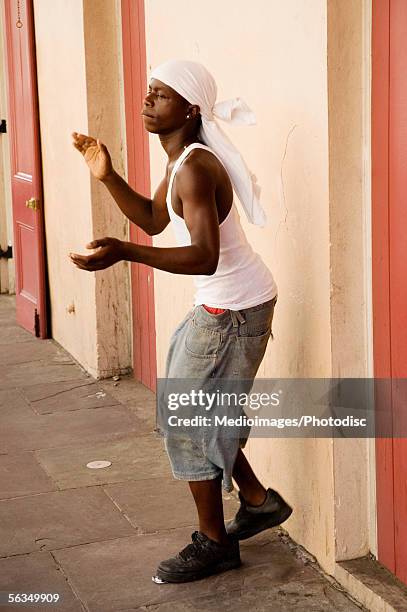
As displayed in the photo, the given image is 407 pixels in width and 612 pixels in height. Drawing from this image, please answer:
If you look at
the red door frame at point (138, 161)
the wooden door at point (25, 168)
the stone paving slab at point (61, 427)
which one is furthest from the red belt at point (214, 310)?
the wooden door at point (25, 168)

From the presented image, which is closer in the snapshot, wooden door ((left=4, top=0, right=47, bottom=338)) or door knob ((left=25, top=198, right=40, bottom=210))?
wooden door ((left=4, top=0, right=47, bottom=338))

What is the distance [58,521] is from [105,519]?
7.8 inches

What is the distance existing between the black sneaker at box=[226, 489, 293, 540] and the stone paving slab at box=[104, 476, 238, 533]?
1.40 ft

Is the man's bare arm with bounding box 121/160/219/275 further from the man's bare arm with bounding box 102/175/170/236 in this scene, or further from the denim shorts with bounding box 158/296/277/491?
the man's bare arm with bounding box 102/175/170/236

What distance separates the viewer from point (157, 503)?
4.79 m

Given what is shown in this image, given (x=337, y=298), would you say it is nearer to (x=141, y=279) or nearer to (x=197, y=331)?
(x=197, y=331)

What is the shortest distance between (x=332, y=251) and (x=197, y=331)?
1.79 feet

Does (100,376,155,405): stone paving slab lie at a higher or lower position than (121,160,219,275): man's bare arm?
lower

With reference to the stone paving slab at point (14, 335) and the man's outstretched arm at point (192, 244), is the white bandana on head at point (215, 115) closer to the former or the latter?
the man's outstretched arm at point (192, 244)

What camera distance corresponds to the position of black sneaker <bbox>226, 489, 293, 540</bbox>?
4.13m

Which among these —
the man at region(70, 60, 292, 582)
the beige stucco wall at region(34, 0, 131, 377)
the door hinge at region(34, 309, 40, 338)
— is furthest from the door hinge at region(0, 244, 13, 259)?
the man at region(70, 60, 292, 582)

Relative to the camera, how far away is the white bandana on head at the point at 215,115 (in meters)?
3.73

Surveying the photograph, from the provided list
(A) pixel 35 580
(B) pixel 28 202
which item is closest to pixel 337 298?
(A) pixel 35 580

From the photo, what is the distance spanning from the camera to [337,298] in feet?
12.5
